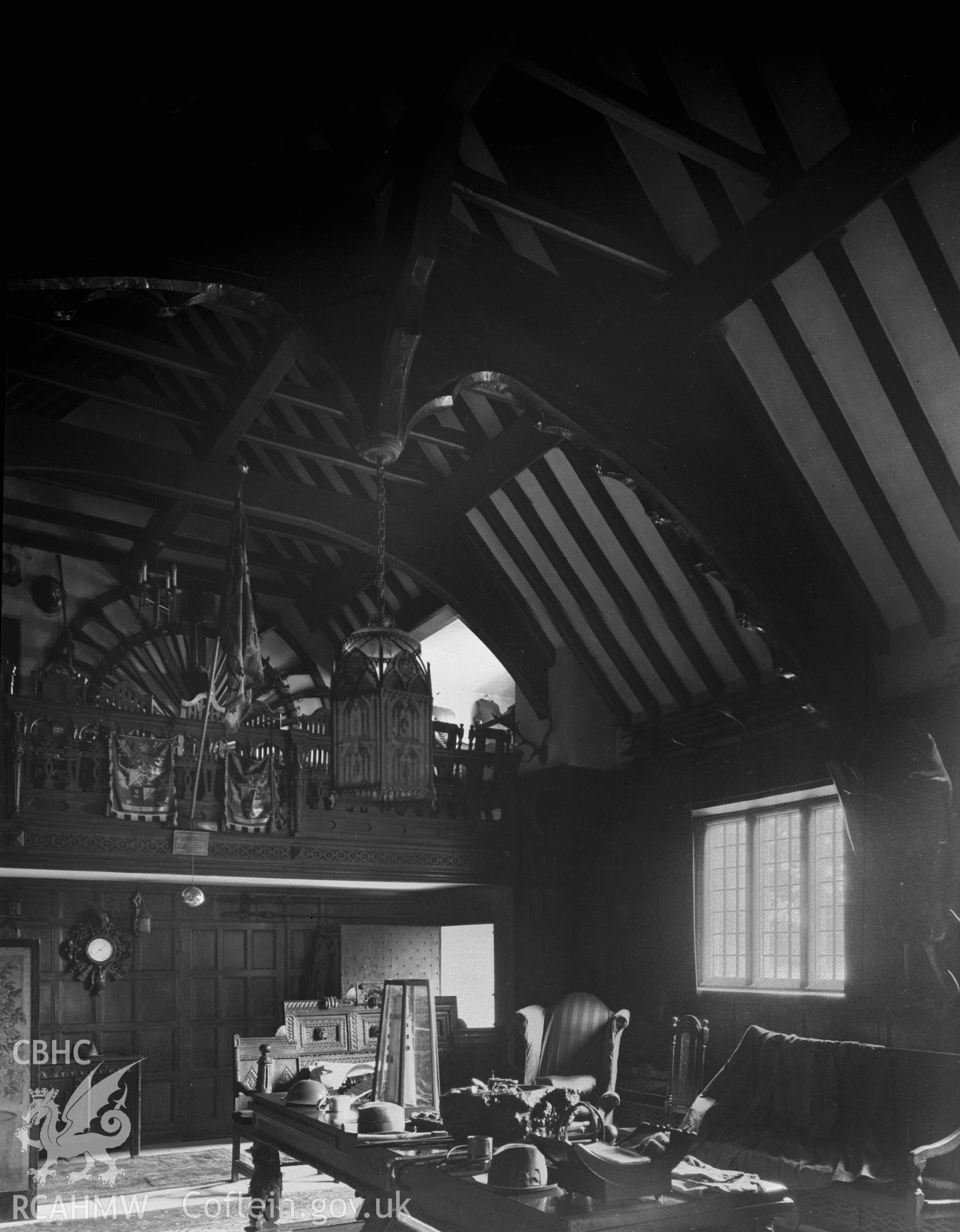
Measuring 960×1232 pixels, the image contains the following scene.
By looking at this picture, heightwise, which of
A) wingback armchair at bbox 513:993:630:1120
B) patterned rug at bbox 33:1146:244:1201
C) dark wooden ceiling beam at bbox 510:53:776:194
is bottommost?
patterned rug at bbox 33:1146:244:1201

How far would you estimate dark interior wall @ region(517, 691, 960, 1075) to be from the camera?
7289 millimetres

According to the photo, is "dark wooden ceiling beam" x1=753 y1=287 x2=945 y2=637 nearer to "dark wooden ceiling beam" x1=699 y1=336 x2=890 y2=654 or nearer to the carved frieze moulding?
"dark wooden ceiling beam" x1=699 y1=336 x2=890 y2=654

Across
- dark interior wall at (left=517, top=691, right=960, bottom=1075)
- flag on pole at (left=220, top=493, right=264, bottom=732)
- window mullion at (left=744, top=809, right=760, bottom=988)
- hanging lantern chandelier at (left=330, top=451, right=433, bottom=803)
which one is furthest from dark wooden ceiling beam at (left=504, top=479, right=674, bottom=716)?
hanging lantern chandelier at (left=330, top=451, right=433, bottom=803)

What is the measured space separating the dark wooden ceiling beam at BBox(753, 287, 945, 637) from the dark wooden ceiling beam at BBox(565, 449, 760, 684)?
69.8 inches

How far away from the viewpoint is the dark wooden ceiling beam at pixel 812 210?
5133 millimetres

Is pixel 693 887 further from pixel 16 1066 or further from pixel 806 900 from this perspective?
pixel 16 1066

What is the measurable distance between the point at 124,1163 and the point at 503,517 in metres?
6.73

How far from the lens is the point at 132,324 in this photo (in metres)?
9.49

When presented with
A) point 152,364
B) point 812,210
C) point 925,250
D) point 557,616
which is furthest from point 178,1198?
point 925,250

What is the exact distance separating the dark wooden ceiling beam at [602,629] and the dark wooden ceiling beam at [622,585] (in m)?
0.28

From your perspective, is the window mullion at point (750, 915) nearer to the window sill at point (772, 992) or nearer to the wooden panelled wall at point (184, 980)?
the window sill at point (772, 992)

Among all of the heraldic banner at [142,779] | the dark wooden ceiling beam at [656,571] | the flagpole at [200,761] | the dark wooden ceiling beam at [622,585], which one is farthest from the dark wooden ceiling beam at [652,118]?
the heraldic banner at [142,779]

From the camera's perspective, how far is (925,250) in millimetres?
5762

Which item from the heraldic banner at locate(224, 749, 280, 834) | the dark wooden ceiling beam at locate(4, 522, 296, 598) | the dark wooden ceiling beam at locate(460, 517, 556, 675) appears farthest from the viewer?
the dark wooden ceiling beam at locate(4, 522, 296, 598)
